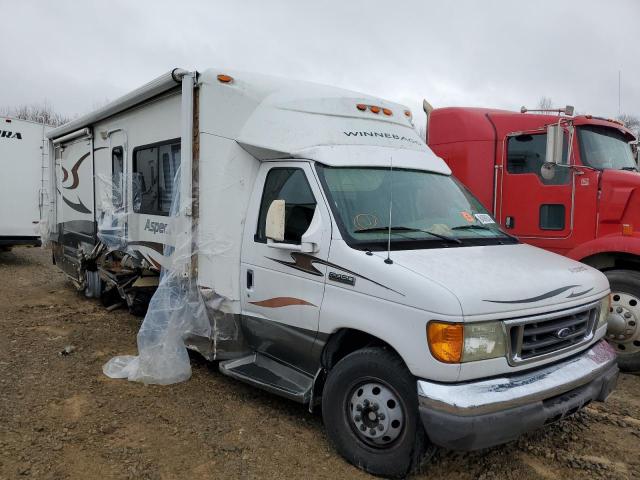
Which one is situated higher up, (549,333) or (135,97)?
(135,97)

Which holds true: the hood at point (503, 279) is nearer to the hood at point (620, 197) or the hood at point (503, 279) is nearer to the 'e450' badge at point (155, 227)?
the hood at point (620, 197)

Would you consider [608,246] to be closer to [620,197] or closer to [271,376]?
[620,197]

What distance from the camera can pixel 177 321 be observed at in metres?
4.88

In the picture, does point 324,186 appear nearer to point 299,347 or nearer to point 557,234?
point 299,347

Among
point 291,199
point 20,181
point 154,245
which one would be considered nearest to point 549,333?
point 291,199

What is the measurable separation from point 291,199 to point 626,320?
3.70 metres

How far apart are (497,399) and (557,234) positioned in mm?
3589

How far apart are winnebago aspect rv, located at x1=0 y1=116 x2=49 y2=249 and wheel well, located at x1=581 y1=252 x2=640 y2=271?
1206cm

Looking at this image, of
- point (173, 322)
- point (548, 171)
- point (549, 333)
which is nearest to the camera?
point (549, 333)

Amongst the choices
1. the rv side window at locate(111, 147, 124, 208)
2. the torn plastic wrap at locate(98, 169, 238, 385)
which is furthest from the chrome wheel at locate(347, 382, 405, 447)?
the rv side window at locate(111, 147, 124, 208)

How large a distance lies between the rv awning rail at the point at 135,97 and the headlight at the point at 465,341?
3430 millimetres

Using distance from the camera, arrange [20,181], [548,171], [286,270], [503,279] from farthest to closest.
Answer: [20,181], [548,171], [286,270], [503,279]

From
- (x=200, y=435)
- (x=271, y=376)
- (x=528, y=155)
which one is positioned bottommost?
(x=200, y=435)

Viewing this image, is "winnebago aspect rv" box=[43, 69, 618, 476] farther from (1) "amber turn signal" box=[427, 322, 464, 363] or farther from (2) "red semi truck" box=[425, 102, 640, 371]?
(2) "red semi truck" box=[425, 102, 640, 371]
